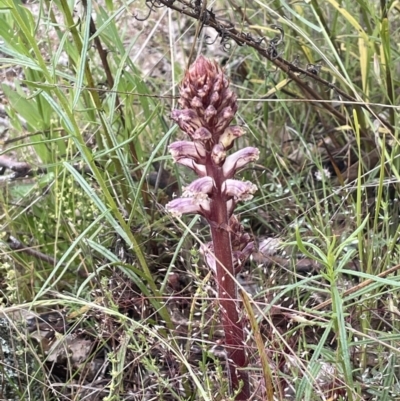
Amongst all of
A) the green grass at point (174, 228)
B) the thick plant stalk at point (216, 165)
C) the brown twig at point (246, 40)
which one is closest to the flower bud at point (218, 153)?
the thick plant stalk at point (216, 165)

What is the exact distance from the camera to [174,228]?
1.80m

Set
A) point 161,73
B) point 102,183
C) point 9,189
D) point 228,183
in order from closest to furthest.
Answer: point 228,183
point 102,183
point 9,189
point 161,73

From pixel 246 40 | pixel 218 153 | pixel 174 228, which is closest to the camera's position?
pixel 218 153

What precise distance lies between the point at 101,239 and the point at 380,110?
104 centimetres

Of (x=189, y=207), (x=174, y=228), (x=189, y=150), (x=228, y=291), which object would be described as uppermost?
(x=189, y=150)

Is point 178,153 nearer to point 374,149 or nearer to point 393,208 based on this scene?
point 393,208

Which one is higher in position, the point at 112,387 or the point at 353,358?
the point at 112,387

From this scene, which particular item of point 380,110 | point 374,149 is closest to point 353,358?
point 374,149

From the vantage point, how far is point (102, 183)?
4.33 ft

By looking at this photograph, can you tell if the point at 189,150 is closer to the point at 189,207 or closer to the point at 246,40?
the point at 189,207

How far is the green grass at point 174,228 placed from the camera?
1233 millimetres

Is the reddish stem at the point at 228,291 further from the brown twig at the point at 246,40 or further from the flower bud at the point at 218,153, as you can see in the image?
the brown twig at the point at 246,40

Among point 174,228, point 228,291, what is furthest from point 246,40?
point 228,291

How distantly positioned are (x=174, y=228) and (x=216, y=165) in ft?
2.31
